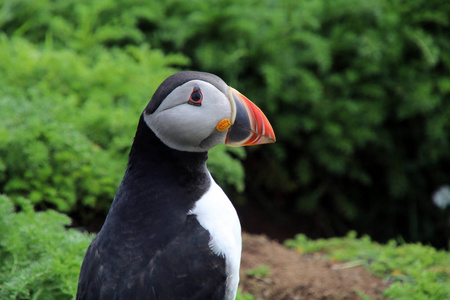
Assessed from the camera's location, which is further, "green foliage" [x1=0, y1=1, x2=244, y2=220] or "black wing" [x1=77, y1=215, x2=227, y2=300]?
"green foliage" [x1=0, y1=1, x2=244, y2=220]

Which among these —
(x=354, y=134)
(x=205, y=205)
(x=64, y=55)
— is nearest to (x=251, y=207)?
(x=354, y=134)

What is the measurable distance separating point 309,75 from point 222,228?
3.26 m

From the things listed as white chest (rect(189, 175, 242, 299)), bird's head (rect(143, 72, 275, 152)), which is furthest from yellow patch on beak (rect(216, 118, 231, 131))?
white chest (rect(189, 175, 242, 299))

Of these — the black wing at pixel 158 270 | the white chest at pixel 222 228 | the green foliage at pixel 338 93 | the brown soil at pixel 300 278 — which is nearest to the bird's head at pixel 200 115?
the white chest at pixel 222 228

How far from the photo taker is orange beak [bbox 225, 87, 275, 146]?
2.31 metres

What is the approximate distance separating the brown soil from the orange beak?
150 centimetres

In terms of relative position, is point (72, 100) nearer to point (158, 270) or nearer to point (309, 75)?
point (309, 75)

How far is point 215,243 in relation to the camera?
2.27 meters

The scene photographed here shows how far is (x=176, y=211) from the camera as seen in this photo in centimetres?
235

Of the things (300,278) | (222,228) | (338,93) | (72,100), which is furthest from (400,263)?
(72,100)

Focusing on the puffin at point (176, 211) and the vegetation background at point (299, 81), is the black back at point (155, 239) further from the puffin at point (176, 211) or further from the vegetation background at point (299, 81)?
the vegetation background at point (299, 81)

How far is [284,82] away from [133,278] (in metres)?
3.51

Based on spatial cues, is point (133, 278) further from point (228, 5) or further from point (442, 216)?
point (442, 216)

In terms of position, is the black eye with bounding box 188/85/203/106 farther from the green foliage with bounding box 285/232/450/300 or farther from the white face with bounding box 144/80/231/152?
the green foliage with bounding box 285/232/450/300
